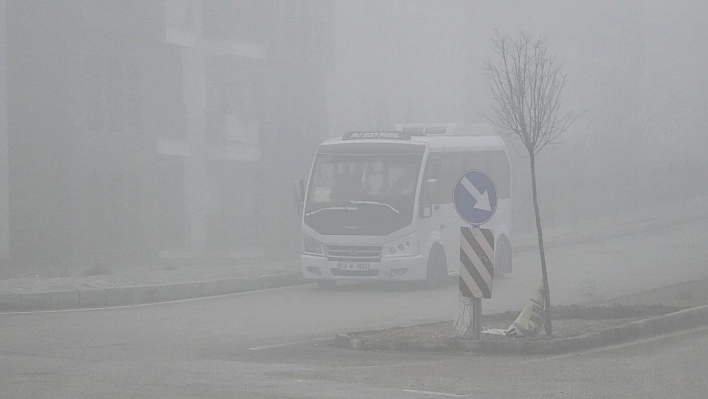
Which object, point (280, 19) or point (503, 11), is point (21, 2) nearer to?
point (280, 19)

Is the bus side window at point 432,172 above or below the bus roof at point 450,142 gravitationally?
below

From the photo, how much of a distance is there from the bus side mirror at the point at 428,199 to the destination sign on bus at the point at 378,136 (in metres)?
1.02

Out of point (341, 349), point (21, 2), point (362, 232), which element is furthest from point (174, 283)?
point (21, 2)

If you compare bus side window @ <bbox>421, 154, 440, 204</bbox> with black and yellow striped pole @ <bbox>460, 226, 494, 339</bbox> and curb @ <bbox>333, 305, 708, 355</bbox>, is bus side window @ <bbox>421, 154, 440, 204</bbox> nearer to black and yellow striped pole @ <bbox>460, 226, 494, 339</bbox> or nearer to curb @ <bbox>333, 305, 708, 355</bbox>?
curb @ <bbox>333, 305, 708, 355</bbox>

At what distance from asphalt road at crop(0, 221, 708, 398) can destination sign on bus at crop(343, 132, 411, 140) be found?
2.65 meters

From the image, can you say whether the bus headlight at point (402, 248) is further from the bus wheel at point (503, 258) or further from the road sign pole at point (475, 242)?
the road sign pole at point (475, 242)

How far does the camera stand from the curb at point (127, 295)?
16578 millimetres

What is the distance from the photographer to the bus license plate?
19.7m

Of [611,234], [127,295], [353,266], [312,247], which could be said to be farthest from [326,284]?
[611,234]

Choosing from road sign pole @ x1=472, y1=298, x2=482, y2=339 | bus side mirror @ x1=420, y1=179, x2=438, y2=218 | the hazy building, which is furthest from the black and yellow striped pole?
the hazy building

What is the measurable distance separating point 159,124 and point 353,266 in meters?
19.7

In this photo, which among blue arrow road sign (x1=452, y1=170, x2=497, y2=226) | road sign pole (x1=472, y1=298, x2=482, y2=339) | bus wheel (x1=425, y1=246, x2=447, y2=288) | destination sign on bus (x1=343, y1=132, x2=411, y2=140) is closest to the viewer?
road sign pole (x1=472, y1=298, x2=482, y2=339)

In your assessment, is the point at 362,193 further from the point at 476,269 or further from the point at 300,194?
the point at 476,269

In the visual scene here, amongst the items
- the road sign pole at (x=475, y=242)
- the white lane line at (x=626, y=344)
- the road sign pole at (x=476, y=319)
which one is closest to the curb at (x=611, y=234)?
the white lane line at (x=626, y=344)
